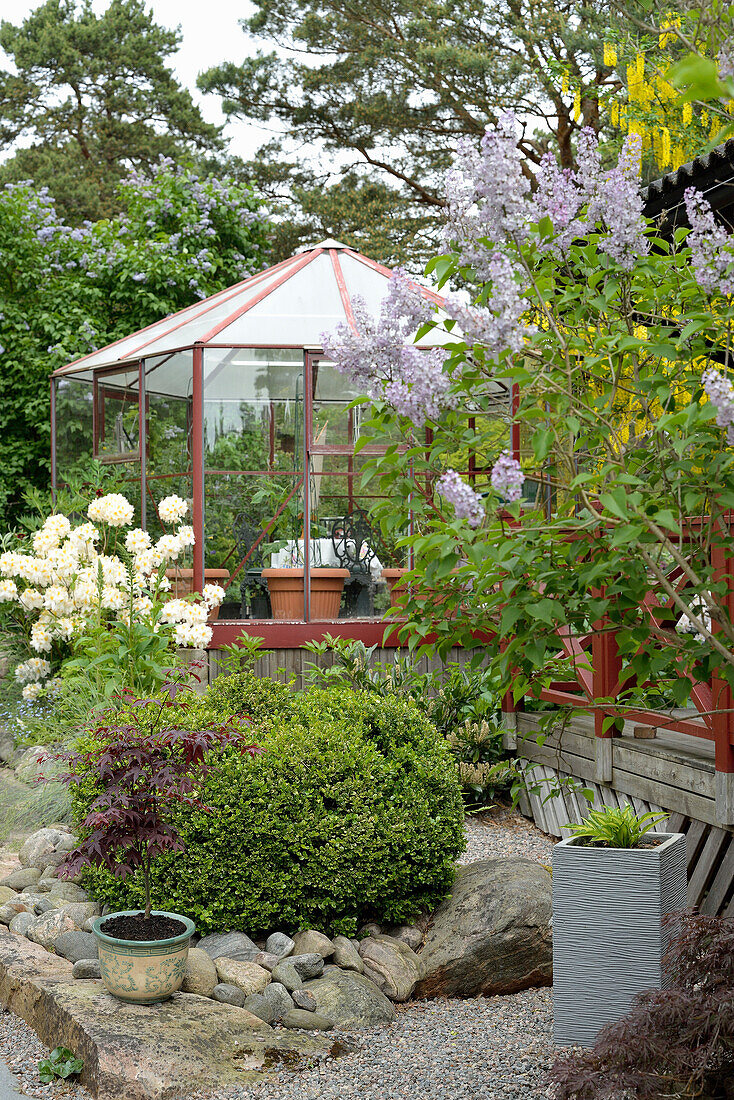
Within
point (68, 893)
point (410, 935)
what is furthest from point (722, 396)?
point (68, 893)

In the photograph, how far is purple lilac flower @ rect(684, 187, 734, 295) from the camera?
191cm

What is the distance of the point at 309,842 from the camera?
4.07 m

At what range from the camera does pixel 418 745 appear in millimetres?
4684

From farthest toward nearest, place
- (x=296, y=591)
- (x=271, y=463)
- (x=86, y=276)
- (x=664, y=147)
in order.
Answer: (x=86, y=276) < (x=664, y=147) < (x=271, y=463) < (x=296, y=591)

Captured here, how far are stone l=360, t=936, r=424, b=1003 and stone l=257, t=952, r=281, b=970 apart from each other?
351 mm

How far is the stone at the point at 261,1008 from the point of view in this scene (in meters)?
3.58

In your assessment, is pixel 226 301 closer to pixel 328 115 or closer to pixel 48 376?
pixel 48 376

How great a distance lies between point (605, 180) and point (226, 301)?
676cm

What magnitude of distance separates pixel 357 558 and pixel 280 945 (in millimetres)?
4431

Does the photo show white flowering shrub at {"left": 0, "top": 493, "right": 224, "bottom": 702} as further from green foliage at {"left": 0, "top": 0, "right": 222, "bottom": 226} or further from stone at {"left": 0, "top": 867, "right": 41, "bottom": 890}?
green foliage at {"left": 0, "top": 0, "right": 222, "bottom": 226}

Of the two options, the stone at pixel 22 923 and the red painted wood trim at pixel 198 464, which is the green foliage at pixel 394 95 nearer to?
the red painted wood trim at pixel 198 464

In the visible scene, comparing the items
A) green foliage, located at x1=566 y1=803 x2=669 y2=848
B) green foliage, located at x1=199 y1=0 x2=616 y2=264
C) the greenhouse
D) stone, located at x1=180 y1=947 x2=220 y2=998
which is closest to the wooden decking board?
green foliage, located at x1=566 y1=803 x2=669 y2=848

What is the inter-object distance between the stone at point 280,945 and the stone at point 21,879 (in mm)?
1283

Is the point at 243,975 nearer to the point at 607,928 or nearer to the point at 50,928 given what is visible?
the point at 50,928
